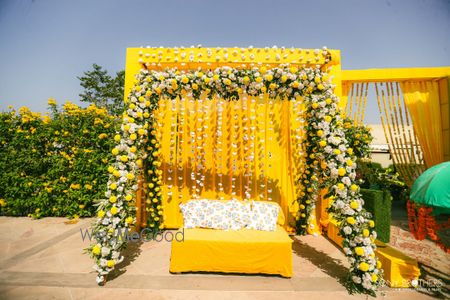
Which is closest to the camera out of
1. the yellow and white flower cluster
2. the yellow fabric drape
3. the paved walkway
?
the paved walkway

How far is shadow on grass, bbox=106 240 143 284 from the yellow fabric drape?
23.1ft

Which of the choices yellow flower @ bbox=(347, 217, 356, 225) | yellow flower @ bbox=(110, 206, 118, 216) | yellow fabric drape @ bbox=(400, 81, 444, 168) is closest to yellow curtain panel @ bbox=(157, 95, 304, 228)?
yellow flower @ bbox=(110, 206, 118, 216)

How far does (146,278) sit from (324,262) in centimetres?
283

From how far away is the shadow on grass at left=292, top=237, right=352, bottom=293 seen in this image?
3.45 metres

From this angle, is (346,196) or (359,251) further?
(346,196)

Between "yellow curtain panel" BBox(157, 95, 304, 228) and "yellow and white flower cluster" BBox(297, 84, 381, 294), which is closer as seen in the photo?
"yellow and white flower cluster" BBox(297, 84, 381, 294)

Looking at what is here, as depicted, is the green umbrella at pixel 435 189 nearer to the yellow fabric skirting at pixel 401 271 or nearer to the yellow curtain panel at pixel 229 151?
the yellow fabric skirting at pixel 401 271

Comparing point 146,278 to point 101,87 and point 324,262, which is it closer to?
point 324,262

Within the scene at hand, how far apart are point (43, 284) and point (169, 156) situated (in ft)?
9.74

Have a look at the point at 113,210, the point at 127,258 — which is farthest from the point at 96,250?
the point at 127,258

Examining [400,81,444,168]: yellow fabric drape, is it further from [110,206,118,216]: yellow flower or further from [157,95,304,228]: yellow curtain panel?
[110,206,118,216]: yellow flower

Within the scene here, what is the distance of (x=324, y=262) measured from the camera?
3.93 meters

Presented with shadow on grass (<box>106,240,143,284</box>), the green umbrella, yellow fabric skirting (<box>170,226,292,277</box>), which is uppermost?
the green umbrella

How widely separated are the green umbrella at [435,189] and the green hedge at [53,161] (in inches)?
237
